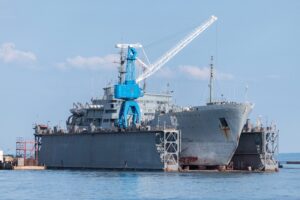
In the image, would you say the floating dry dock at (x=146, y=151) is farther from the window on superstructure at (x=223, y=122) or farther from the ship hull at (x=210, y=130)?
the window on superstructure at (x=223, y=122)

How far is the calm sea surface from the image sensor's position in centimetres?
7088

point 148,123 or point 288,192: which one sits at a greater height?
point 148,123

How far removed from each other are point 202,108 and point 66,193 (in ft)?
104

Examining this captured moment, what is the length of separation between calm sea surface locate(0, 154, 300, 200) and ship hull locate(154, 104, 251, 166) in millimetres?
3543

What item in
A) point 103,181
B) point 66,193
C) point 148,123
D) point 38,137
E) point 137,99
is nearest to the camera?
point 66,193

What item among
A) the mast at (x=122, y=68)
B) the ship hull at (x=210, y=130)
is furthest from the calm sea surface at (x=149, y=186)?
the mast at (x=122, y=68)

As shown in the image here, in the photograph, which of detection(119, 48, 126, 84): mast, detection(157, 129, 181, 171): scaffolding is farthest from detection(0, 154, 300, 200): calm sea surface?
detection(119, 48, 126, 84): mast

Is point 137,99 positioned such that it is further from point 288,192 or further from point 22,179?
point 288,192

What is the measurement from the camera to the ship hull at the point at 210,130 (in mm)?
99250

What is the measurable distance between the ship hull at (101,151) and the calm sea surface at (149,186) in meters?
4.57

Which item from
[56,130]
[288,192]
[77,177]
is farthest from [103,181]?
[56,130]

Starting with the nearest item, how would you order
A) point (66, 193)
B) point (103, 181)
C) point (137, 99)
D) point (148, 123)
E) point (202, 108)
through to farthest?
1. point (66, 193)
2. point (103, 181)
3. point (202, 108)
4. point (148, 123)
5. point (137, 99)

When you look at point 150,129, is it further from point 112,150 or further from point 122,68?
point 122,68

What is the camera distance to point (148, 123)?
10744 centimetres
